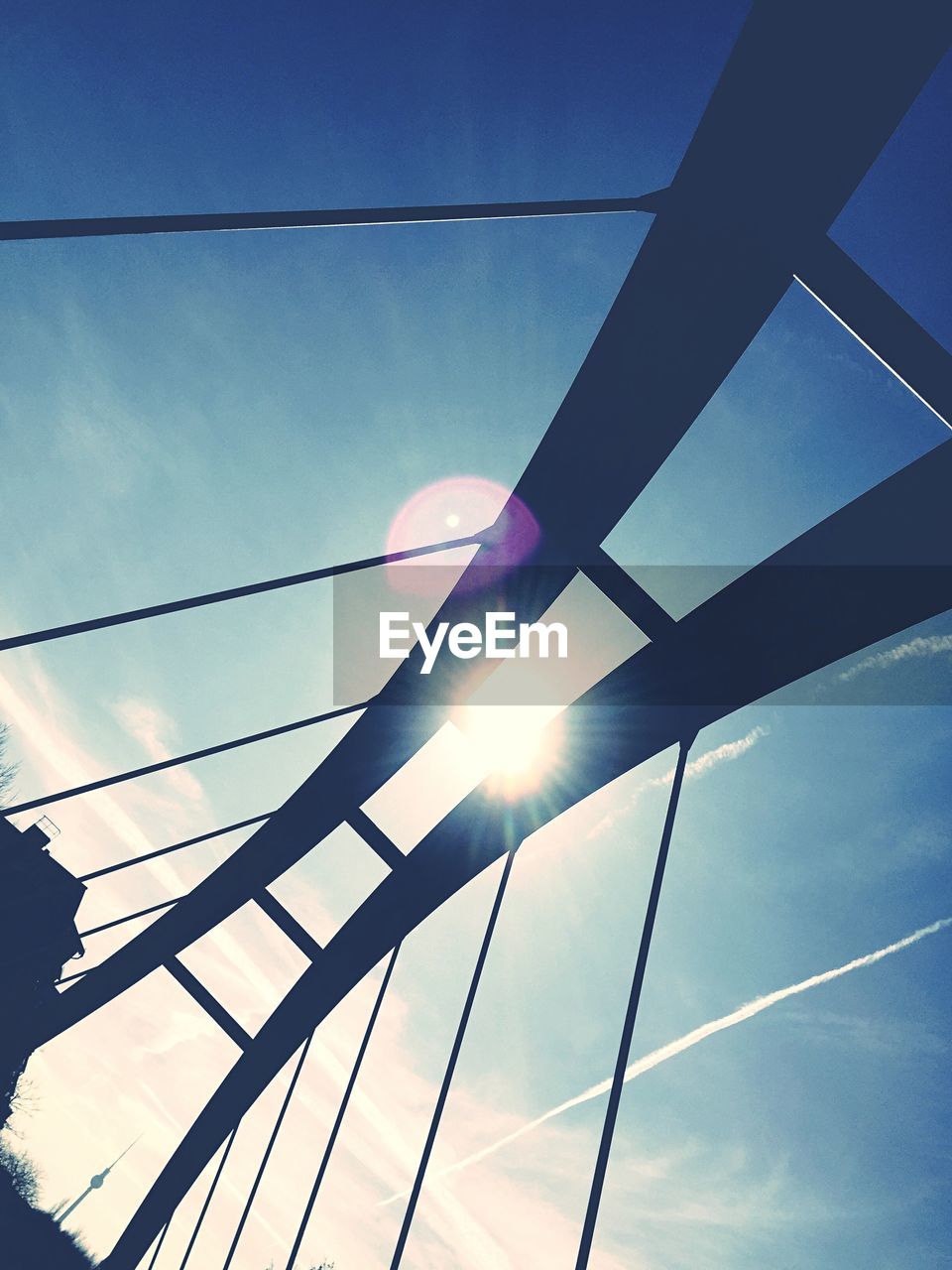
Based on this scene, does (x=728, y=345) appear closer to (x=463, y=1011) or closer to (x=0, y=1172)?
(x=463, y=1011)

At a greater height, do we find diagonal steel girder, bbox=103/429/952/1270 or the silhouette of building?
diagonal steel girder, bbox=103/429/952/1270

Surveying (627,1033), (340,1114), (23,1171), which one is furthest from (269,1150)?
(23,1171)

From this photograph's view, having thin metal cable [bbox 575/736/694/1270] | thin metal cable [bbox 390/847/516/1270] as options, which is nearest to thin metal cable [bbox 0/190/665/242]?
thin metal cable [bbox 575/736/694/1270]

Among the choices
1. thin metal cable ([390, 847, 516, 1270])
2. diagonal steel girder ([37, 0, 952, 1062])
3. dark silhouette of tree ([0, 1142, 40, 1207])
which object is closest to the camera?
diagonal steel girder ([37, 0, 952, 1062])

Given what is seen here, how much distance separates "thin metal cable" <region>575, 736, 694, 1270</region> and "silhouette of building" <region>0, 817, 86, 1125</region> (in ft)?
40.1

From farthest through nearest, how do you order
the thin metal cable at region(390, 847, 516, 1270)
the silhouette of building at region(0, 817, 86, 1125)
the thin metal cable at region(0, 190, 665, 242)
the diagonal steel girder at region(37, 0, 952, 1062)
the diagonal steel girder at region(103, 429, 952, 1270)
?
the silhouette of building at region(0, 817, 86, 1125) < the thin metal cable at region(390, 847, 516, 1270) < the diagonal steel girder at region(103, 429, 952, 1270) < the thin metal cable at region(0, 190, 665, 242) < the diagonal steel girder at region(37, 0, 952, 1062)

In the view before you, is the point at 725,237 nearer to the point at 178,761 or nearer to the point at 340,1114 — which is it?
the point at 178,761

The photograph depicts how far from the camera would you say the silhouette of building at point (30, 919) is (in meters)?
13.0

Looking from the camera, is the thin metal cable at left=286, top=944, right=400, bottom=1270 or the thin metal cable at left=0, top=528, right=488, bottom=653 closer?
the thin metal cable at left=0, top=528, right=488, bottom=653

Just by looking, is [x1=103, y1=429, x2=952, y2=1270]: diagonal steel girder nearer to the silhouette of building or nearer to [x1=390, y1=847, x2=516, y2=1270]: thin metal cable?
[x1=390, y1=847, x2=516, y2=1270]: thin metal cable

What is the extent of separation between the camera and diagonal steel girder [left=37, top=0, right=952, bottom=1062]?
2146 millimetres

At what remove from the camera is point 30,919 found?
13.7 meters

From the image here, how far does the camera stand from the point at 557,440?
3.48 meters

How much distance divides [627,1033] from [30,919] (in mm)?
14321
